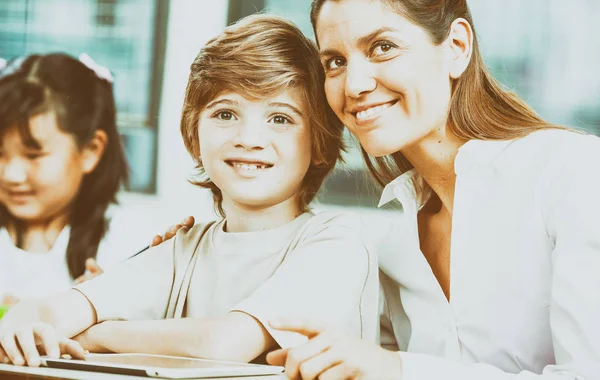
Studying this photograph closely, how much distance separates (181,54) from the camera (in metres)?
1.36

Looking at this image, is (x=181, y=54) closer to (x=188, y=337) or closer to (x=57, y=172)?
(x=57, y=172)

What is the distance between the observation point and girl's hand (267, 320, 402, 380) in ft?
3.14

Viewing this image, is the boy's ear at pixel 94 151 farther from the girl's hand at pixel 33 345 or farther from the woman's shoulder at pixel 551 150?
the woman's shoulder at pixel 551 150

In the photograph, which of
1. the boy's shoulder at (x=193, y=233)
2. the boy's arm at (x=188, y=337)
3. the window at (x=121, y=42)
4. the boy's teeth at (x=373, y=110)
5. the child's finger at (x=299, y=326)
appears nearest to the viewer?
the child's finger at (x=299, y=326)

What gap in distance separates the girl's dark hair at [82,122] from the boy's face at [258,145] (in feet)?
1.00

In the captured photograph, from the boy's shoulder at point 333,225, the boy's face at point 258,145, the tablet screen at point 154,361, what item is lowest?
the tablet screen at point 154,361

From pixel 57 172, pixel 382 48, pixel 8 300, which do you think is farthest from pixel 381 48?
pixel 8 300

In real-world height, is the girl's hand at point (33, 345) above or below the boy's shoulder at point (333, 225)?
below

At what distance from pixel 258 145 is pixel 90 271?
47 centimetres

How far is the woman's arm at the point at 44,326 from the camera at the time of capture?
1111mm

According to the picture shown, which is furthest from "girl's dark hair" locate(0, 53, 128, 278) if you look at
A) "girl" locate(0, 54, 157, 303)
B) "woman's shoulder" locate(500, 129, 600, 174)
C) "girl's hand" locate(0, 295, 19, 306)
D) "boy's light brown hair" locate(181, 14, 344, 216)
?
"woman's shoulder" locate(500, 129, 600, 174)

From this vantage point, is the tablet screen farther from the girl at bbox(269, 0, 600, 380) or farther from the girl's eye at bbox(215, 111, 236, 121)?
the girl's eye at bbox(215, 111, 236, 121)

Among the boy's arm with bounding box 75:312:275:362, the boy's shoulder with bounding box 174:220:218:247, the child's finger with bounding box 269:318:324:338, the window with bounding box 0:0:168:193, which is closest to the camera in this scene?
the child's finger with bounding box 269:318:324:338

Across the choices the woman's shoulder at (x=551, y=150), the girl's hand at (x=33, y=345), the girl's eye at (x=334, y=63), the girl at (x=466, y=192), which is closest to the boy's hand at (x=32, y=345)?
the girl's hand at (x=33, y=345)
